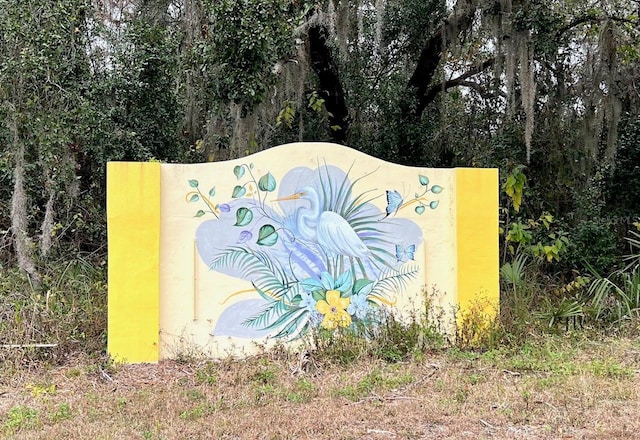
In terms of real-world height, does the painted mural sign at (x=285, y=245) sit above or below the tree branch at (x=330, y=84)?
below

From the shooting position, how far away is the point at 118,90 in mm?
7555

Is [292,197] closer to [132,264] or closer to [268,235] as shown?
[268,235]

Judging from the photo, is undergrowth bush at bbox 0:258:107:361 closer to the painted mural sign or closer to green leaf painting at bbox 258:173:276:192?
the painted mural sign

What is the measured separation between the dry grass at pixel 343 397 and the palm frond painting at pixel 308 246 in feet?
1.81

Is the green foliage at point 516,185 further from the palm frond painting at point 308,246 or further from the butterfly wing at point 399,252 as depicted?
the butterfly wing at point 399,252

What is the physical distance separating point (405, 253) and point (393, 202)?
534 mm

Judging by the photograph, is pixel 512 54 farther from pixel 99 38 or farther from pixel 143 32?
pixel 99 38

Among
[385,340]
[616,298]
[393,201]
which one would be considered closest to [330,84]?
[393,201]

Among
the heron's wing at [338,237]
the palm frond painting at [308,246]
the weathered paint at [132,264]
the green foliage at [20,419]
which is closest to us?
the green foliage at [20,419]

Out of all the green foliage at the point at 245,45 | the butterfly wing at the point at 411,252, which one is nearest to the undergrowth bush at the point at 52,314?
the green foliage at the point at 245,45

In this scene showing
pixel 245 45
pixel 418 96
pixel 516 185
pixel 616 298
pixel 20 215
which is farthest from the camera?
pixel 418 96

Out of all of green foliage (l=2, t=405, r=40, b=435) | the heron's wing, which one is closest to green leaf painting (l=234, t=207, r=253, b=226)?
the heron's wing

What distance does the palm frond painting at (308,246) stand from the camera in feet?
19.6

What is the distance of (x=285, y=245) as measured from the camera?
6.05 meters
